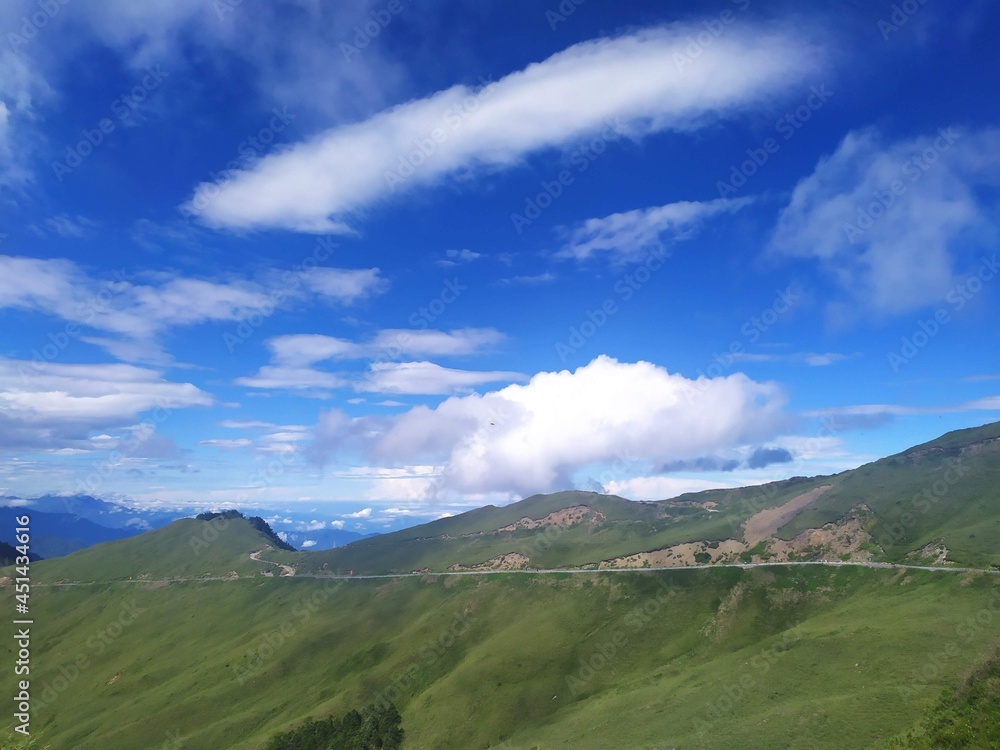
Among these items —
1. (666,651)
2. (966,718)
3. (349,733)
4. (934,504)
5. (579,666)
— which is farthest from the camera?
(934,504)

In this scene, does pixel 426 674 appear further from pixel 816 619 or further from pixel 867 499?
pixel 867 499

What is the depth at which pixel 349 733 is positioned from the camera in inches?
4341

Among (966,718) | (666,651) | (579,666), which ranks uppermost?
(966,718)

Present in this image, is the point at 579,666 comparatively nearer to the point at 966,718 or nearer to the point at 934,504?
the point at 966,718

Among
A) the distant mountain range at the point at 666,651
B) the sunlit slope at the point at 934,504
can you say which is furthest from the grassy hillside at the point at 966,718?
the sunlit slope at the point at 934,504

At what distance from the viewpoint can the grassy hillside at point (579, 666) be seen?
243 feet

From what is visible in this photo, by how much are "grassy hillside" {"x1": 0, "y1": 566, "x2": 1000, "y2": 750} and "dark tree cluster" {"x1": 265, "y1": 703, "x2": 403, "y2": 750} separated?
344 cm

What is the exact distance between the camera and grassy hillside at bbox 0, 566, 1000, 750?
7412cm

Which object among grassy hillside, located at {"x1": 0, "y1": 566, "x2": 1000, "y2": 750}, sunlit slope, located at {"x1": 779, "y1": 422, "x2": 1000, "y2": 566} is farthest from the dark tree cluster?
sunlit slope, located at {"x1": 779, "y1": 422, "x2": 1000, "y2": 566}

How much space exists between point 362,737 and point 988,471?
7289 inches

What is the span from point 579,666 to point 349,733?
4729cm

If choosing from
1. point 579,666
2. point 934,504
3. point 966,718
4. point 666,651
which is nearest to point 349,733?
point 579,666

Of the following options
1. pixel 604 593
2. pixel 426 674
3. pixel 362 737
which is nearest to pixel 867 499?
pixel 604 593

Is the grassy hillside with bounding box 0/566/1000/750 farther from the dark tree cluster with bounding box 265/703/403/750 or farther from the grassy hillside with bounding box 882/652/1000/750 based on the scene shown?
the grassy hillside with bounding box 882/652/1000/750
